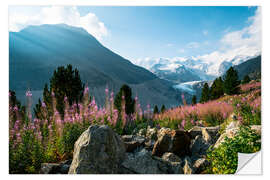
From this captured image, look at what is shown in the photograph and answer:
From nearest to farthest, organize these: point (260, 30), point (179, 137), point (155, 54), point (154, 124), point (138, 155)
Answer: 1. point (138, 155)
2. point (179, 137)
3. point (260, 30)
4. point (155, 54)
5. point (154, 124)

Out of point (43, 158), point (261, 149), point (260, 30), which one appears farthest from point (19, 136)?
point (260, 30)

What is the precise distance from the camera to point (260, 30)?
3988 mm

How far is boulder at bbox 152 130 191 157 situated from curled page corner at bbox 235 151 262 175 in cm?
103

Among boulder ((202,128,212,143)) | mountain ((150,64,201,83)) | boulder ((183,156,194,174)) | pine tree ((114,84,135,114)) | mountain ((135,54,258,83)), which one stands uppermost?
mountain ((150,64,201,83))

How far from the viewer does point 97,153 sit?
2.63 m

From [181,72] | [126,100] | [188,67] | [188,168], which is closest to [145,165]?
[188,168]

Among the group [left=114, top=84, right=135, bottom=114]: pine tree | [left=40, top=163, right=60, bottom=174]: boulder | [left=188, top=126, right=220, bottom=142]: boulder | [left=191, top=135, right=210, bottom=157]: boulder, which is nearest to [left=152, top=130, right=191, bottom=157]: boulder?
[left=191, top=135, right=210, bottom=157]: boulder

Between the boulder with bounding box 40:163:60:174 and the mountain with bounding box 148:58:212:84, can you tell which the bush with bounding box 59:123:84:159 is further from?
the mountain with bounding box 148:58:212:84

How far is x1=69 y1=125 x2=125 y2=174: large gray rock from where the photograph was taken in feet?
8.58

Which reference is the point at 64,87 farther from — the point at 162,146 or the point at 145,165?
the point at 145,165

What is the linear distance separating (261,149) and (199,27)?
133 inches

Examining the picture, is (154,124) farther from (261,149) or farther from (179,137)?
(261,149)

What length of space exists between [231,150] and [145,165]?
1.48 metres
